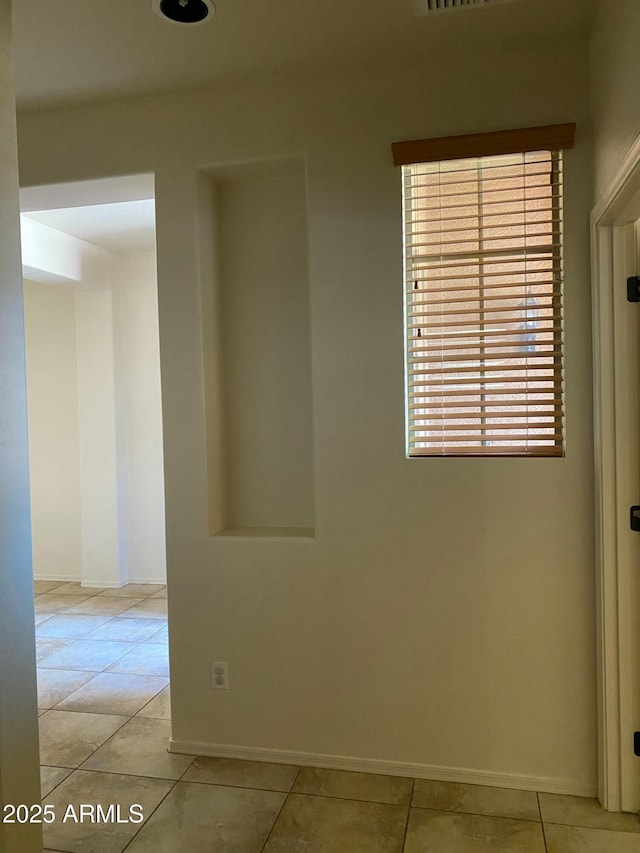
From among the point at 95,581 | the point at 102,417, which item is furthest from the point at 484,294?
the point at 95,581

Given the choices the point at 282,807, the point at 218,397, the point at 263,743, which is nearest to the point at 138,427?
the point at 218,397

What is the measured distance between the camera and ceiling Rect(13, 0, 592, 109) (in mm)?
2088

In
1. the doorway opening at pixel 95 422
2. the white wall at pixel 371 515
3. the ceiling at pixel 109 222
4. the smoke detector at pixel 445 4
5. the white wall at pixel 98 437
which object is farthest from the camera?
the white wall at pixel 98 437

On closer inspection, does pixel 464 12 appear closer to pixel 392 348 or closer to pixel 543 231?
pixel 543 231

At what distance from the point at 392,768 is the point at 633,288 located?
1.97 metres

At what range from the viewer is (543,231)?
93.2 inches

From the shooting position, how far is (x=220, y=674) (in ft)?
8.75

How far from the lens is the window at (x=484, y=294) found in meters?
2.36

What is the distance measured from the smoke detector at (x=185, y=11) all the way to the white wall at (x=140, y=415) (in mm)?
3566

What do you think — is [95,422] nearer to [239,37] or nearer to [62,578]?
[62,578]

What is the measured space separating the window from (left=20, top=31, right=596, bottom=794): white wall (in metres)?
0.08

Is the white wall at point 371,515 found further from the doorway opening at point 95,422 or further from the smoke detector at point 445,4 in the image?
the doorway opening at point 95,422

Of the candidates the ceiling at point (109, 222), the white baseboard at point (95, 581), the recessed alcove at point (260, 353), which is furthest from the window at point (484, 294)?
the white baseboard at point (95, 581)

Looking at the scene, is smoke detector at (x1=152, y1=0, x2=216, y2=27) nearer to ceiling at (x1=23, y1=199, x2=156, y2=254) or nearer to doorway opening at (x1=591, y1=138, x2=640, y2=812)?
doorway opening at (x1=591, y1=138, x2=640, y2=812)
